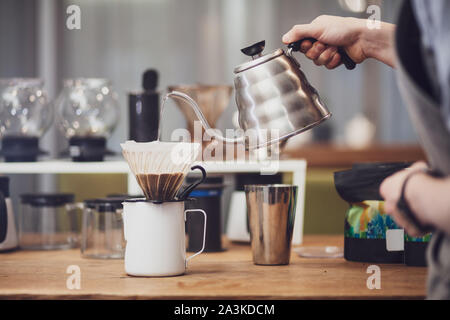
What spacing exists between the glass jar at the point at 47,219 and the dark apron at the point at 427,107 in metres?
1.02

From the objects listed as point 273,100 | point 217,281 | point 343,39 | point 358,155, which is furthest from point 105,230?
point 358,155

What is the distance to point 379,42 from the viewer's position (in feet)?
4.26

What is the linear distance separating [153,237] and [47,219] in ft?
1.90

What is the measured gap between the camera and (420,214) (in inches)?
31.9

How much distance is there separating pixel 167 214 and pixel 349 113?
3.79 meters

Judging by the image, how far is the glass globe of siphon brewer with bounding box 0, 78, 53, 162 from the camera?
1639 mm

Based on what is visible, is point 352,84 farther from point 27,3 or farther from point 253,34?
point 27,3

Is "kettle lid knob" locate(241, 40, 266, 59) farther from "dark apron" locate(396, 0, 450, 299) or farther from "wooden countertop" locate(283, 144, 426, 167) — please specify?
"wooden countertop" locate(283, 144, 426, 167)

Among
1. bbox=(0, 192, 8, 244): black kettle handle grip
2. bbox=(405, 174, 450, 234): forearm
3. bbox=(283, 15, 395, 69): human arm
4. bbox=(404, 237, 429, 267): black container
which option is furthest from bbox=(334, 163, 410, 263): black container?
bbox=(0, 192, 8, 244): black kettle handle grip

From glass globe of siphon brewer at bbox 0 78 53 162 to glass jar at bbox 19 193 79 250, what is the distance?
128mm

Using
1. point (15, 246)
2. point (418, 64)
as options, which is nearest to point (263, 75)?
point (418, 64)

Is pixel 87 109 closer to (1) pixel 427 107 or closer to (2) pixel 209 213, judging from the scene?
(2) pixel 209 213

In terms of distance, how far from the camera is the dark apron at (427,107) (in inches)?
30.8
